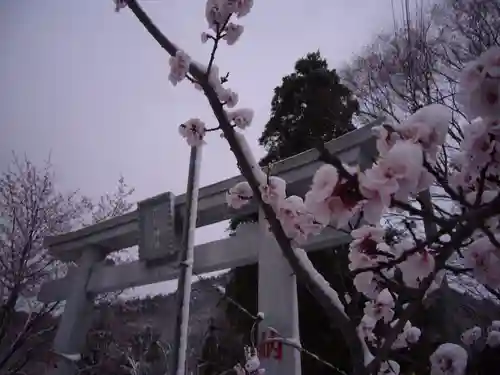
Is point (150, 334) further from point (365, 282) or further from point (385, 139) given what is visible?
point (385, 139)

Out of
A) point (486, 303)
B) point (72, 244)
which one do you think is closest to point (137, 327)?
point (72, 244)

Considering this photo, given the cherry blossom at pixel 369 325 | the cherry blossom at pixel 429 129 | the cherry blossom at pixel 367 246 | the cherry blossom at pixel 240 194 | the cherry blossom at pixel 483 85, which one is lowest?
the cherry blossom at pixel 369 325

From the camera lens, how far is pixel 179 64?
152 centimetres

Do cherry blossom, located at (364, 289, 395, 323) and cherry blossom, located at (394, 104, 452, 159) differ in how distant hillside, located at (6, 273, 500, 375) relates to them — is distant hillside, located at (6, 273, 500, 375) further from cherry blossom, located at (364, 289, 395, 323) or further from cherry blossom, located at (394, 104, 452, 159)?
cherry blossom, located at (394, 104, 452, 159)

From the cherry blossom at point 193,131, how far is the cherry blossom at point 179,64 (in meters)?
0.32

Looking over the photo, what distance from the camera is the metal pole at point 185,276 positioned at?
236cm

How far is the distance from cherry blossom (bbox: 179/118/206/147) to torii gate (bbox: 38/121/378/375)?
88 cm

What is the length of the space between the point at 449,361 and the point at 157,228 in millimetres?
3821

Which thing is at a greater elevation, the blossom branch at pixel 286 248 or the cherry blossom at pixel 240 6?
the cherry blossom at pixel 240 6

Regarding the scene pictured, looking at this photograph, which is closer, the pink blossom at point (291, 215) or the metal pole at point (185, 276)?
the pink blossom at point (291, 215)

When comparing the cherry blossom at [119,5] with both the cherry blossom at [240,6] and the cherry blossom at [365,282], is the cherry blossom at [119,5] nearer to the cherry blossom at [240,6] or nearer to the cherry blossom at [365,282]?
the cherry blossom at [240,6]

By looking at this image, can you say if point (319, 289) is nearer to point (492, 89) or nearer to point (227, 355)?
point (492, 89)

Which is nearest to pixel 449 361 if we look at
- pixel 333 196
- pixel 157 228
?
pixel 333 196

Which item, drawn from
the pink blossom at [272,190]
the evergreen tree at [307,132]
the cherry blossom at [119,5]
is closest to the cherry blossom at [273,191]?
the pink blossom at [272,190]
